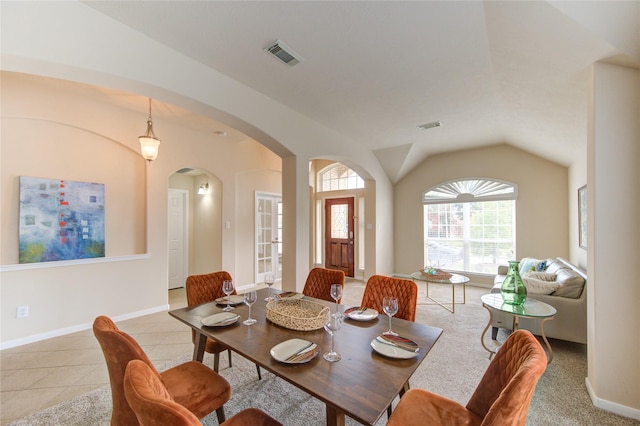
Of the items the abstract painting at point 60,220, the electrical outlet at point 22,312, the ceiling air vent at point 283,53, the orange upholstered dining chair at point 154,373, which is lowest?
the electrical outlet at point 22,312

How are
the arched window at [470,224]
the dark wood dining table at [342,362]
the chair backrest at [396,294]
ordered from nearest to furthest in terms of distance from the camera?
the dark wood dining table at [342,362]
the chair backrest at [396,294]
the arched window at [470,224]

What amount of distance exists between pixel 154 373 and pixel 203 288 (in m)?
1.34

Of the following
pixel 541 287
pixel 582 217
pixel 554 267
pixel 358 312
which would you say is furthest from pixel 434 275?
pixel 358 312

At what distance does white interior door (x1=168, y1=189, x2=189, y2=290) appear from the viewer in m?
5.63

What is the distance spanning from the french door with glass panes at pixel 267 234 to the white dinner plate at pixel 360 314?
4.03m

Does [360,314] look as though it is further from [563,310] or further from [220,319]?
[563,310]

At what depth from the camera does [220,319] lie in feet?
5.76

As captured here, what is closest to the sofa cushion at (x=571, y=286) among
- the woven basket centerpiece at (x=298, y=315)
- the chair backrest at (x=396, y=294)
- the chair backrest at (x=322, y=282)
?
the chair backrest at (x=396, y=294)

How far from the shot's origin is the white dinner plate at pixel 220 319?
168 centimetres

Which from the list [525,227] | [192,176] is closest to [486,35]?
[525,227]

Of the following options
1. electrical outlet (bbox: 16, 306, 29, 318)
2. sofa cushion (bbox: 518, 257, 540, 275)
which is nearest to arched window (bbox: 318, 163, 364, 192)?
sofa cushion (bbox: 518, 257, 540, 275)

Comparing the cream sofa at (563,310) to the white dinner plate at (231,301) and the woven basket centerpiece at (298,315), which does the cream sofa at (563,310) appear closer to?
the woven basket centerpiece at (298,315)

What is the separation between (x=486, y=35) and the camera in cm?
211

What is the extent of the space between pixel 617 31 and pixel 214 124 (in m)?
4.32
